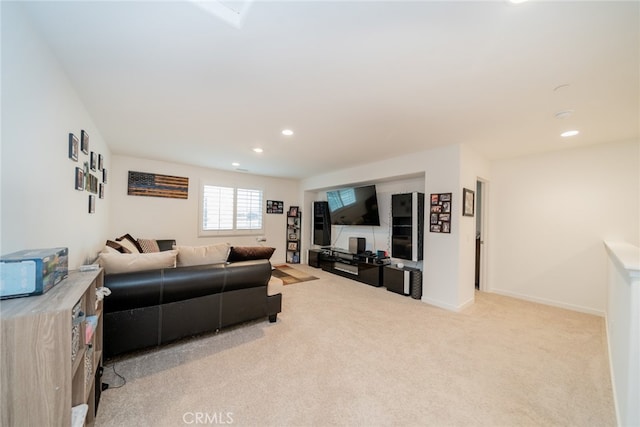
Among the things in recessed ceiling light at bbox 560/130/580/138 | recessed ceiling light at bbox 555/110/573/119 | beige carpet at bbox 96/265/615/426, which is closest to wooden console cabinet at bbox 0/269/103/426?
beige carpet at bbox 96/265/615/426

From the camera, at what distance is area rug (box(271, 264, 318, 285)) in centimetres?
474

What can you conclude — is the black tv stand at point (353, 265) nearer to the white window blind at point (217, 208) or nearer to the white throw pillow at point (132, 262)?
the white window blind at point (217, 208)

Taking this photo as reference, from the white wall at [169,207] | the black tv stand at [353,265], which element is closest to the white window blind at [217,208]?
the white wall at [169,207]

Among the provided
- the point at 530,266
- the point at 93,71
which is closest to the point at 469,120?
the point at 530,266

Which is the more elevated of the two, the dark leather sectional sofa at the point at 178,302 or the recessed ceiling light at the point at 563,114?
the recessed ceiling light at the point at 563,114

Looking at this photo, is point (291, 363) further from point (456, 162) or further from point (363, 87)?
point (456, 162)

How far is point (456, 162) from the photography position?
11.0 ft

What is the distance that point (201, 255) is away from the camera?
2418mm

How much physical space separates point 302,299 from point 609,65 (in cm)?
385

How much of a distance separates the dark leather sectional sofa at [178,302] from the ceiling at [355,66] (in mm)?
1630

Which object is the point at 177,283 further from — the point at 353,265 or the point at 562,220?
the point at 562,220

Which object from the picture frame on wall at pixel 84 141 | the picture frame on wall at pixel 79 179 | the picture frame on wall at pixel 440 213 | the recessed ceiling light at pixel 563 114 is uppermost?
the recessed ceiling light at pixel 563 114

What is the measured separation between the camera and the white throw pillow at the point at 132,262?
1.95 meters

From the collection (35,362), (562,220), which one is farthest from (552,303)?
(35,362)
